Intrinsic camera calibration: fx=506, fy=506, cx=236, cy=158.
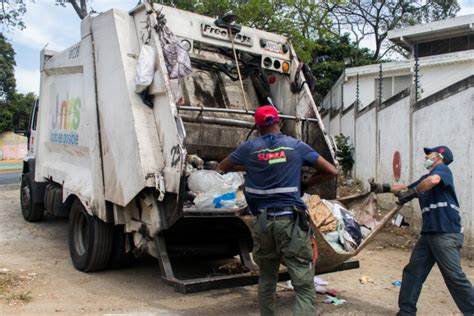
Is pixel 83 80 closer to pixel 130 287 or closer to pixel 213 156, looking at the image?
pixel 213 156

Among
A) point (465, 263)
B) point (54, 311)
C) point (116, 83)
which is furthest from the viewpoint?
point (465, 263)

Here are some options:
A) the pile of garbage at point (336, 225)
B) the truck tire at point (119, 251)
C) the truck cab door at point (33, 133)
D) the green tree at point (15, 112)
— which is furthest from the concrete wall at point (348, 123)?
the green tree at point (15, 112)

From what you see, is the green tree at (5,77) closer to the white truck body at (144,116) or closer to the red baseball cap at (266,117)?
the white truck body at (144,116)

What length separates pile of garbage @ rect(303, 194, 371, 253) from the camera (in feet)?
13.2

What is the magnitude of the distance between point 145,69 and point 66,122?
208 centimetres

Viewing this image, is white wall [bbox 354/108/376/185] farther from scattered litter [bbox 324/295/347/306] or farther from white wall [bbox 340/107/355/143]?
scattered litter [bbox 324/295/347/306]

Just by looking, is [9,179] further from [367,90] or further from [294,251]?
[294,251]

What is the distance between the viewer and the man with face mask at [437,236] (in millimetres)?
3881

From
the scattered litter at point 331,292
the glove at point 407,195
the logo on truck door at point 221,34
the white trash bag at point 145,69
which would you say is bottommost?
the scattered litter at point 331,292

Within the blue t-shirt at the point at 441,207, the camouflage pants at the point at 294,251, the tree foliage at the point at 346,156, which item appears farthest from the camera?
the tree foliage at the point at 346,156

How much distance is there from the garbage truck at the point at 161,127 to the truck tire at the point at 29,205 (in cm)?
135

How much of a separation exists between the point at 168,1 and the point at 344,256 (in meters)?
14.1

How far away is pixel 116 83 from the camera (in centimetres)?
465

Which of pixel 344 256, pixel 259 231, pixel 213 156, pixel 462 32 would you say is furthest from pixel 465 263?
pixel 462 32
